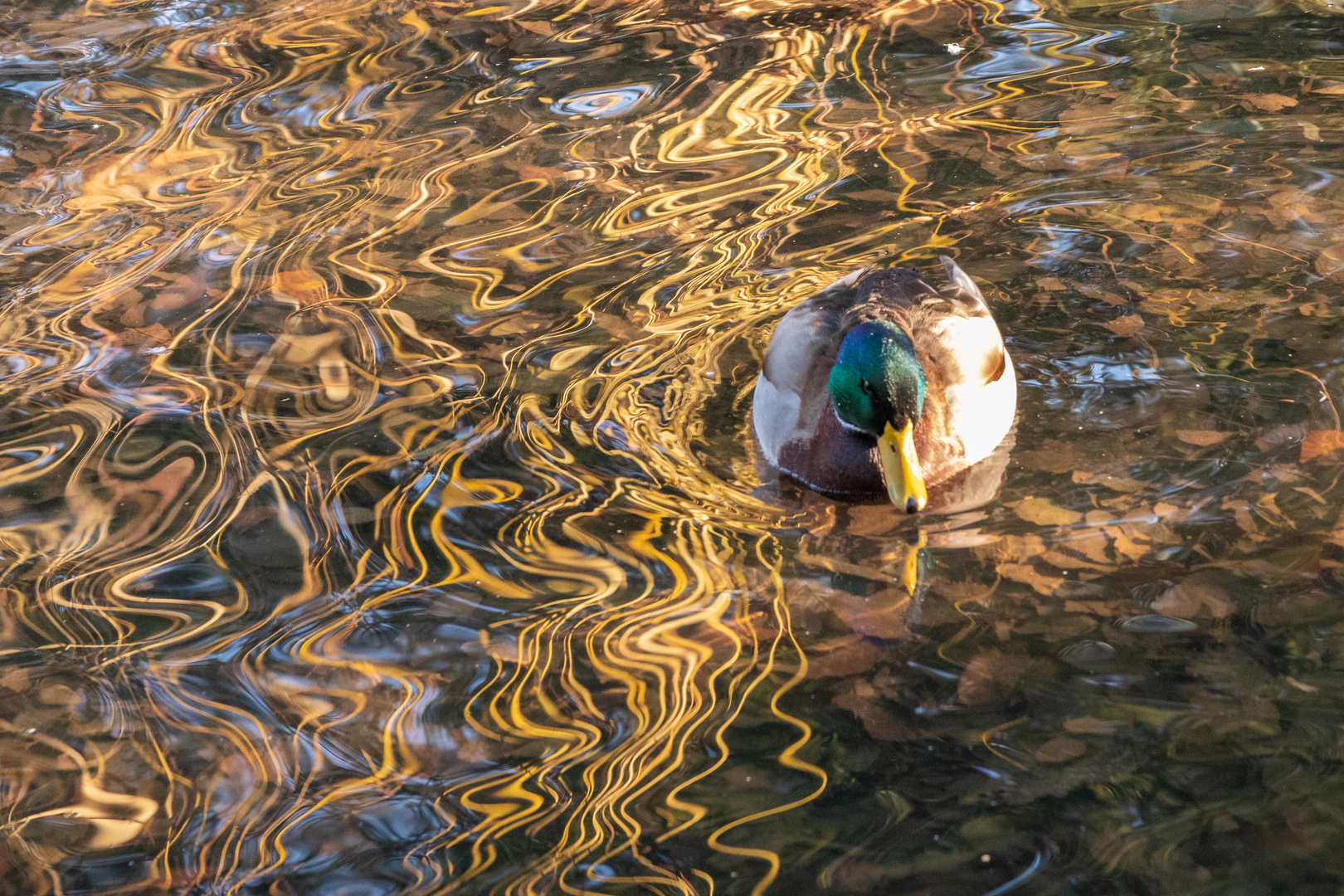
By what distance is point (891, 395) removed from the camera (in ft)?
13.5

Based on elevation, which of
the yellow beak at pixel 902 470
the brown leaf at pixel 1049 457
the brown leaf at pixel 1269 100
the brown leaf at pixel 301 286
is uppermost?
the brown leaf at pixel 1269 100

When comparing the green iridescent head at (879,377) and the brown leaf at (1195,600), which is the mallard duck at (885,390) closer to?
the green iridescent head at (879,377)

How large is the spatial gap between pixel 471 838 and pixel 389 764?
1.26ft

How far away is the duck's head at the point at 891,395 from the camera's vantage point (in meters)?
4.06

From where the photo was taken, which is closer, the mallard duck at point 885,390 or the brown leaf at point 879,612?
the brown leaf at point 879,612

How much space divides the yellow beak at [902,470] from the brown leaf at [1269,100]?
3284 millimetres

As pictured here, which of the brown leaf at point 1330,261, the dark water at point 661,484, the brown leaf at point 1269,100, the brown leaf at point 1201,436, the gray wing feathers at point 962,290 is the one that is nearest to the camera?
the dark water at point 661,484

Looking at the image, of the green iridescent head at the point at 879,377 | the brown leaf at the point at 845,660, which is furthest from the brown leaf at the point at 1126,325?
the brown leaf at the point at 845,660

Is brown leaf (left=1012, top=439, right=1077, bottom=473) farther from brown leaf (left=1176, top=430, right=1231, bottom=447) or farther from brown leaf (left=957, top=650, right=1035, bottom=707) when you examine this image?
brown leaf (left=957, top=650, right=1035, bottom=707)

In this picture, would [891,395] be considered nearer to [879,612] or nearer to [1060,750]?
[879,612]

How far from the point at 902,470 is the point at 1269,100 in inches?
139

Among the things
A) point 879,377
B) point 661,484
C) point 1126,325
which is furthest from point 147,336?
point 1126,325

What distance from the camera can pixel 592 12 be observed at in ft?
26.3

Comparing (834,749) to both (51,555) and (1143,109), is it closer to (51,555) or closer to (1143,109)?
(51,555)
